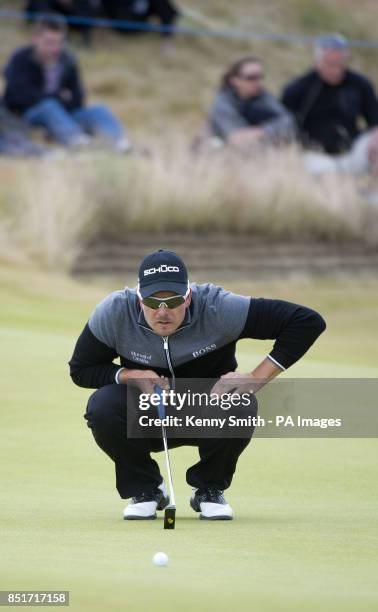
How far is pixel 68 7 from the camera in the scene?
23.6 m

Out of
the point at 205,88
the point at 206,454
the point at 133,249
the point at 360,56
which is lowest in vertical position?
the point at 206,454

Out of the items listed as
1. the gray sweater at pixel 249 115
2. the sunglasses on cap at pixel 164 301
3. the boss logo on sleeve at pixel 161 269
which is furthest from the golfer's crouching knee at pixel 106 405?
the gray sweater at pixel 249 115

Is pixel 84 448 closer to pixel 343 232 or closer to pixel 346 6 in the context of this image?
pixel 343 232

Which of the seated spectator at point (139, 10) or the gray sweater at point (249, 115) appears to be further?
the seated spectator at point (139, 10)

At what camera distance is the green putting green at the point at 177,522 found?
4688 millimetres

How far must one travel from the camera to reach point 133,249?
19.8m

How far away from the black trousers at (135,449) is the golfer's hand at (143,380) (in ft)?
0.18

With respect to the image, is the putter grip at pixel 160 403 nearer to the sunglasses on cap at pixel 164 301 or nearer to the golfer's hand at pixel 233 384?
the golfer's hand at pixel 233 384

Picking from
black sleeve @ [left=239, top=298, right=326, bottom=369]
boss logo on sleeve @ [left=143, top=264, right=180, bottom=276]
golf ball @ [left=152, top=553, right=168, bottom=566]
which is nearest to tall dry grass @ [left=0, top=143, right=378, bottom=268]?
black sleeve @ [left=239, top=298, right=326, bottom=369]

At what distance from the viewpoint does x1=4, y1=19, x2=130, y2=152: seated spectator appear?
19047mm

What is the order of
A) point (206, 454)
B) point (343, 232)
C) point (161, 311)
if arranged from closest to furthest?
point (161, 311), point (206, 454), point (343, 232)

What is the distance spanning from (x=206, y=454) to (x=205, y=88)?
21.9m

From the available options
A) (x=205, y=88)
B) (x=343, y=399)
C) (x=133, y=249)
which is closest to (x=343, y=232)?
(x=133, y=249)

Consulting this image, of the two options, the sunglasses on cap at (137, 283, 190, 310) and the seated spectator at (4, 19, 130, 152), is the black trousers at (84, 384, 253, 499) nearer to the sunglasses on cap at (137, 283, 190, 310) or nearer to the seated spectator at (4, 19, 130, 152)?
the sunglasses on cap at (137, 283, 190, 310)
